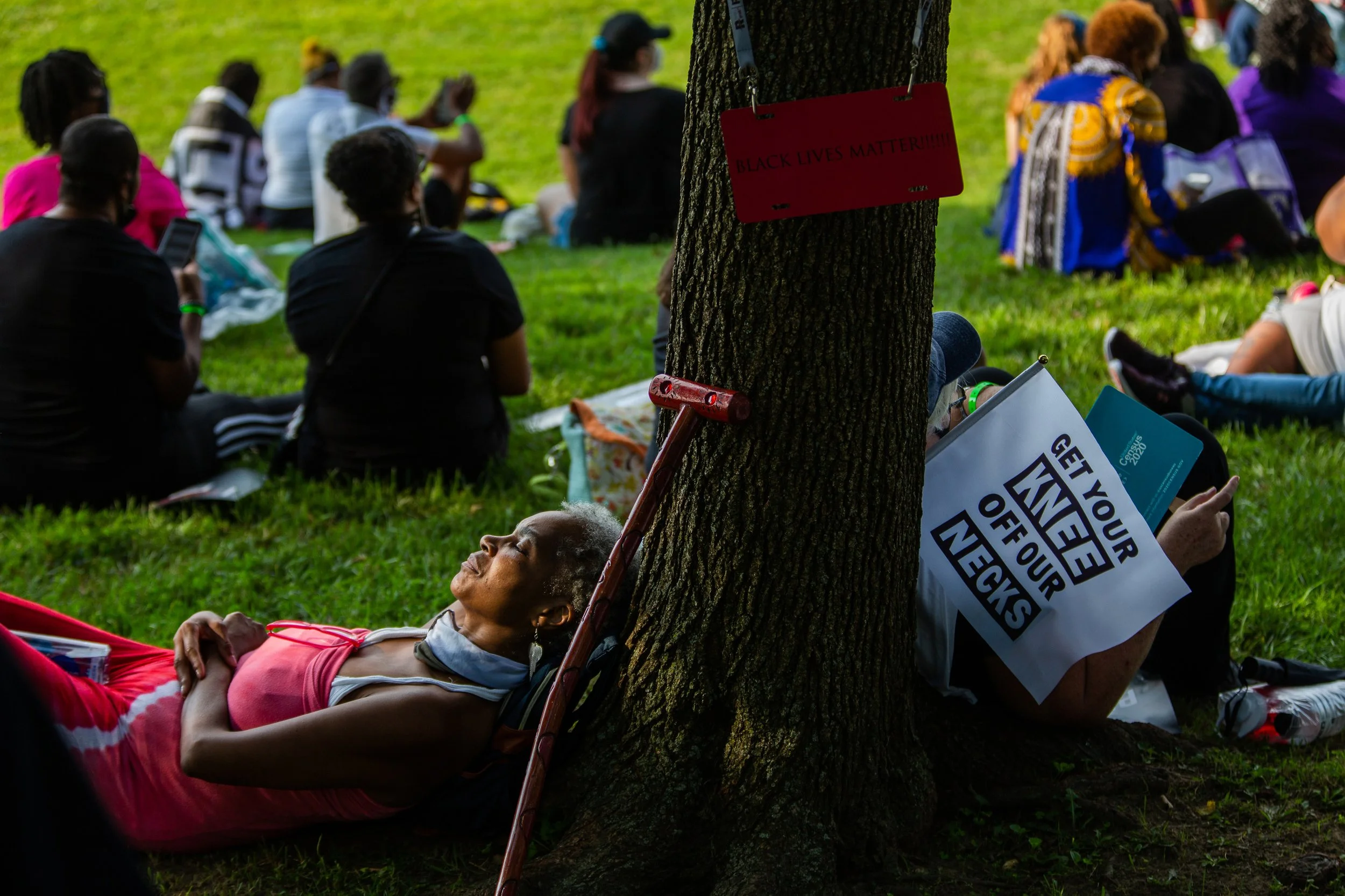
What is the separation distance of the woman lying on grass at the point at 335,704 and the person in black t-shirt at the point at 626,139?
6.28 metres

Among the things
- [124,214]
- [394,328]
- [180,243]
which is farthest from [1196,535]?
[180,243]

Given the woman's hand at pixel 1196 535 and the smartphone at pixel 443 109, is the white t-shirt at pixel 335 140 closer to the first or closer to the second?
the smartphone at pixel 443 109

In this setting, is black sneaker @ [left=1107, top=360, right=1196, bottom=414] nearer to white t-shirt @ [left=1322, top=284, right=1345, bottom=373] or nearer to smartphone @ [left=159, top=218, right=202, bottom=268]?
white t-shirt @ [left=1322, top=284, right=1345, bottom=373]

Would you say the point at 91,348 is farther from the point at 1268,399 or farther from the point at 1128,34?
the point at 1128,34

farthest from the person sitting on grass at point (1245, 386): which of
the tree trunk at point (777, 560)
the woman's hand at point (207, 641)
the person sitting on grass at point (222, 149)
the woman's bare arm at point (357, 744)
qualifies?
the person sitting on grass at point (222, 149)

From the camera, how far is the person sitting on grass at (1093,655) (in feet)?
8.80

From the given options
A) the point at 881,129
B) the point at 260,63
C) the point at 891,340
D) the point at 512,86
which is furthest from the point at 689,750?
the point at 260,63

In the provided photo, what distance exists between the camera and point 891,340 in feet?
7.51

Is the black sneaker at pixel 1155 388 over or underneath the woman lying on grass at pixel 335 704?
over

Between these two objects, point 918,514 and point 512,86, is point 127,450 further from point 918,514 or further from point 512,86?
point 512,86

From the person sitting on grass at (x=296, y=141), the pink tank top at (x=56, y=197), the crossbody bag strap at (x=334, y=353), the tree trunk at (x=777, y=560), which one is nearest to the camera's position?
the tree trunk at (x=777, y=560)

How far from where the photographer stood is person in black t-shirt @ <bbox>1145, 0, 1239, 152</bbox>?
7.25 metres

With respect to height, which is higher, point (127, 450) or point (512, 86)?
point (512, 86)

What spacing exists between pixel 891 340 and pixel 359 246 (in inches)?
113
